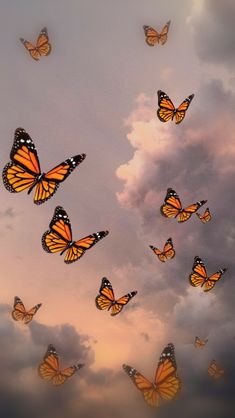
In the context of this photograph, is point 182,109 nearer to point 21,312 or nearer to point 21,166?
point 21,166

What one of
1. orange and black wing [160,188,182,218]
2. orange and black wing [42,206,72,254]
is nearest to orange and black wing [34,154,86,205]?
orange and black wing [42,206,72,254]

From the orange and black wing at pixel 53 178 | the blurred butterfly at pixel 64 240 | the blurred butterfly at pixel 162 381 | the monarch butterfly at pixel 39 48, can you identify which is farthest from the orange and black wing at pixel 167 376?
the monarch butterfly at pixel 39 48

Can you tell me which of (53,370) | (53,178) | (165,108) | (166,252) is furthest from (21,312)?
(165,108)

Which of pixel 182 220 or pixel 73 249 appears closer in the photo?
pixel 73 249

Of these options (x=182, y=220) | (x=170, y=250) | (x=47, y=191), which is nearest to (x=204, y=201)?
(x=182, y=220)

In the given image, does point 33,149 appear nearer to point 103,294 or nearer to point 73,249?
point 73,249

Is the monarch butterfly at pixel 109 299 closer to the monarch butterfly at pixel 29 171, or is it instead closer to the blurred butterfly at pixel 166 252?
the blurred butterfly at pixel 166 252

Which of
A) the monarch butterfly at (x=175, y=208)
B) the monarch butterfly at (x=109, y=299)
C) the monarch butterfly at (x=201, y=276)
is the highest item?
the monarch butterfly at (x=175, y=208)
